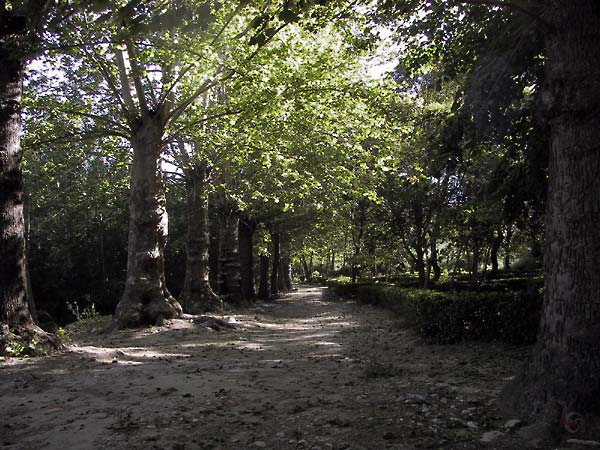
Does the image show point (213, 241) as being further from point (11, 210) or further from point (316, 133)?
point (11, 210)

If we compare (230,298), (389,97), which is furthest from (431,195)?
(230,298)

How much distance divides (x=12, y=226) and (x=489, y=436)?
7.78 meters

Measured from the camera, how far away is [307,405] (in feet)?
17.8

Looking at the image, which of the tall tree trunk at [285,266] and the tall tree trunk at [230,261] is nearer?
the tall tree trunk at [230,261]

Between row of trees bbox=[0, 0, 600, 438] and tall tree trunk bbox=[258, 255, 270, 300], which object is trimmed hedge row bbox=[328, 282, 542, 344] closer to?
row of trees bbox=[0, 0, 600, 438]

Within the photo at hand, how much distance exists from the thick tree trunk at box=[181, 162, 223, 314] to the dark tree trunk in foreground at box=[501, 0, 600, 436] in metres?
13.7

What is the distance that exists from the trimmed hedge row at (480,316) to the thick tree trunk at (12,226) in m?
7.08

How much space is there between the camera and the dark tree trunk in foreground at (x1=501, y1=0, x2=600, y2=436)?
4105 millimetres

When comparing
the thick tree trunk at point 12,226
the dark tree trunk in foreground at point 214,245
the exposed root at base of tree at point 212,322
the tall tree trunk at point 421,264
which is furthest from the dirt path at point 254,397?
the dark tree trunk in foreground at point 214,245

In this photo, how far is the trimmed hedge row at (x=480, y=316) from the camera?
339 inches

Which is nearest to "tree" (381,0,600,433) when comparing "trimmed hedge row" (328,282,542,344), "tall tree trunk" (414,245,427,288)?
"trimmed hedge row" (328,282,542,344)

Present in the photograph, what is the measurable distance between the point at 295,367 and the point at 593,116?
5629 millimetres

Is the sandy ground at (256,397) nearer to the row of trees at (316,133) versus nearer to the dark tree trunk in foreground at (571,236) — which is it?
the dark tree trunk in foreground at (571,236)

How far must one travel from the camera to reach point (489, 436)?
13.3 ft
